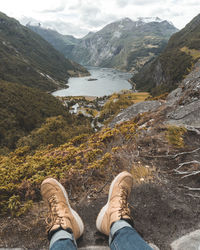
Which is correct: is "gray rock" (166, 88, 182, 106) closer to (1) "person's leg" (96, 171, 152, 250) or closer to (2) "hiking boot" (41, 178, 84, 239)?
(1) "person's leg" (96, 171, 152, 250)

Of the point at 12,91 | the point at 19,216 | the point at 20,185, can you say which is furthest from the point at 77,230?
the point at 12,91

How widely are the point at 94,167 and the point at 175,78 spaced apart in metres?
80.2

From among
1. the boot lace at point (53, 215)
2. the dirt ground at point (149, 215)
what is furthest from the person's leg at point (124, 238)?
the boot lace at point (53, 215)

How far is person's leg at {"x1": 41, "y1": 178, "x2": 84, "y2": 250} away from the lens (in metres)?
1.74

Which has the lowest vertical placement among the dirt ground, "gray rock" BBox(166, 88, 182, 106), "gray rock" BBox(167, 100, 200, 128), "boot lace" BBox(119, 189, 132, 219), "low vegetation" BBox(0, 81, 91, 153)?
"low vegetation" BBox(0, 81, 91, 153)

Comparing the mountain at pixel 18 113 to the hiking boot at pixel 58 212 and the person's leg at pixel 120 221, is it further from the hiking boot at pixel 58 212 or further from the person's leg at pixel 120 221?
the person's leg at pixel 120 221

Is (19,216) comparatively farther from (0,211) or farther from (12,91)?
(12,91)

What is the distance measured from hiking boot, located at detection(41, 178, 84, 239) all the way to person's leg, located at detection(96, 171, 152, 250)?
31 cm

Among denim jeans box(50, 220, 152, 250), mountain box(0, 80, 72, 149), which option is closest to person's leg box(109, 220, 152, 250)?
denim jeans box(50, 220, 152, 250)

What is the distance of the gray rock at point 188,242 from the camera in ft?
5.55

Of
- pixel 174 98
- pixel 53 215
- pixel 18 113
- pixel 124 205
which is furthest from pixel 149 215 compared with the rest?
pixel 18 113

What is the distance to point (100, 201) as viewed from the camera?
8.05 ft

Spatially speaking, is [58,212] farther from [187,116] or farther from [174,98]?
[174,98]

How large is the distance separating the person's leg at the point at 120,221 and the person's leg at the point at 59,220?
0.34 m
